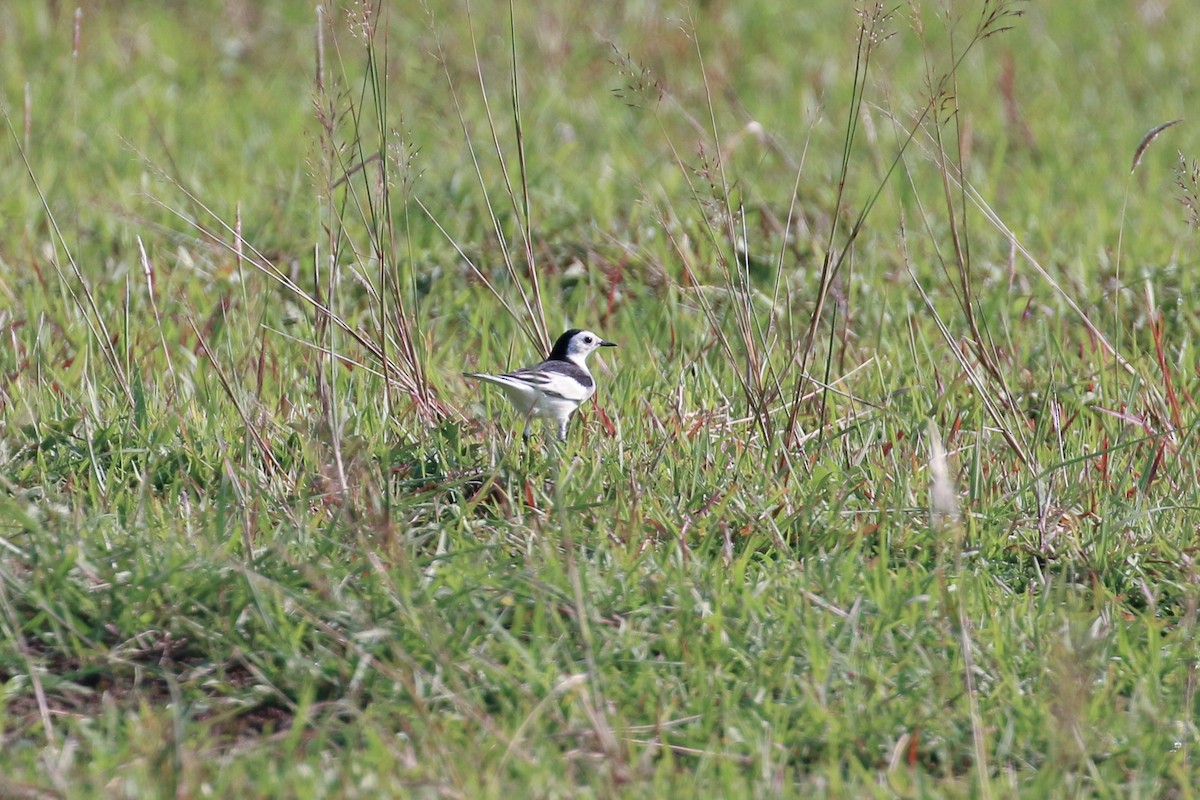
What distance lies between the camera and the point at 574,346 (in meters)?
4.65

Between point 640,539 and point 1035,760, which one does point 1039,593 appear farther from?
point 640,539

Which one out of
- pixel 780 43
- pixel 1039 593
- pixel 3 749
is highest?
pixel 780 43

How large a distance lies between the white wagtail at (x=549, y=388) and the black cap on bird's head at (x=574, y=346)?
13 mm

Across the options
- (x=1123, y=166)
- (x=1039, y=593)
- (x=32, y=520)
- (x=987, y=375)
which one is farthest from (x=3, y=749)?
(x=1123, y=166)

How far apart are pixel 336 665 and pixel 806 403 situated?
204 centimetres

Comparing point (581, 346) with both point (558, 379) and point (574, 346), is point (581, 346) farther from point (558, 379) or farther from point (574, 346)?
point (558, 379)

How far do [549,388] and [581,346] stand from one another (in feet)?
2.18

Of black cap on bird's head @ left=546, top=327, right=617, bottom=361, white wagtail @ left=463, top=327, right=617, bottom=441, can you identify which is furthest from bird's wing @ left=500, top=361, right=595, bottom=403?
black cap on bird's head @ left=546, top=327, right=617, bottom=361

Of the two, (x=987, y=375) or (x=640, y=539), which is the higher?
(x=987, y=375)

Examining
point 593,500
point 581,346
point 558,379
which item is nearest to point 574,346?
point 581,346

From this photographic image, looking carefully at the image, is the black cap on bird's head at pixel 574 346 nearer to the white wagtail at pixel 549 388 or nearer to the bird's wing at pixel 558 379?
the white wagtail at pixel 549 388

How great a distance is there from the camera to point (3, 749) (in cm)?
274

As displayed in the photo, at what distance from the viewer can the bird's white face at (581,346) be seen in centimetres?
461

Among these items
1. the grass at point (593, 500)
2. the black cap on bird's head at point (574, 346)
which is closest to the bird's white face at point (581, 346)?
the black cap on bird's head at point (574, 346)
